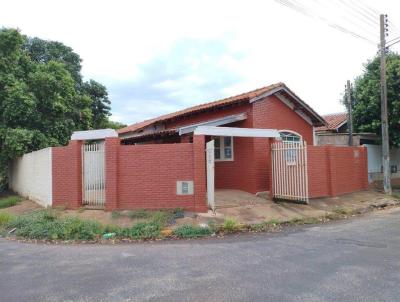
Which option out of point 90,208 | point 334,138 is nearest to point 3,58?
point 90,208

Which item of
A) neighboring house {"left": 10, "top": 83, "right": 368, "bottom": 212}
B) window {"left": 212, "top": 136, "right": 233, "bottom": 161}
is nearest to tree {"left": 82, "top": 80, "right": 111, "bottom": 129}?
neighboring house {"left": 10, "top": 83, "right": 368, "bottom": 212}

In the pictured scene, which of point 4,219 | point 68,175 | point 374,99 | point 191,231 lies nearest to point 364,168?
point 374,99

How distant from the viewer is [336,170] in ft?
47.9

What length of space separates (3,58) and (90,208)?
1052 centimetres

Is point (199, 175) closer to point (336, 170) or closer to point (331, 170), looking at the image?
point (331, 170)

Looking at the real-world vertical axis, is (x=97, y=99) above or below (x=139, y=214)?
above

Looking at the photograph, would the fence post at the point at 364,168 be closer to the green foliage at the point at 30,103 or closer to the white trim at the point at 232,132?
the white trim at the point at 232,132

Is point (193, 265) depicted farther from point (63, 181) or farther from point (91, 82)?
point (91, 82)

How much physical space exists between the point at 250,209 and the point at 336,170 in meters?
5.26

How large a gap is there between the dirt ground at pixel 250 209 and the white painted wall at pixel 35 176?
1.83 feet

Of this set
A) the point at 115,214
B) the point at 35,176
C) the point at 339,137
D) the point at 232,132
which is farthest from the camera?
the point at 339,137

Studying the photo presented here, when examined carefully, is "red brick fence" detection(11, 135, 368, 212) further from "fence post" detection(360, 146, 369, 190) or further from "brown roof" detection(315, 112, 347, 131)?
"brown roof" detection(315, 112, 347, 131)

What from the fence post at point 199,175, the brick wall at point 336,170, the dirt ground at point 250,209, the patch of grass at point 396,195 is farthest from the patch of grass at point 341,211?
the fence post at point 199,175

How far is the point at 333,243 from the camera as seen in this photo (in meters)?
7.64
